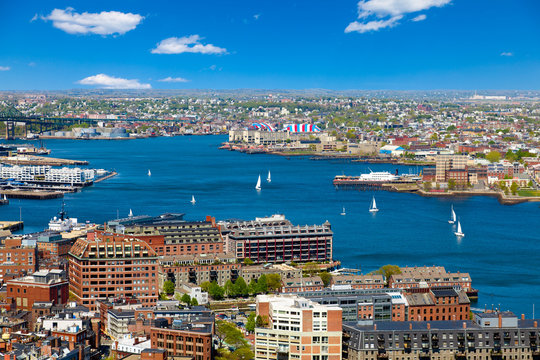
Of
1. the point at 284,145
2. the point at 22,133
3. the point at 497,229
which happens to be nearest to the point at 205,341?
the point at 497,229

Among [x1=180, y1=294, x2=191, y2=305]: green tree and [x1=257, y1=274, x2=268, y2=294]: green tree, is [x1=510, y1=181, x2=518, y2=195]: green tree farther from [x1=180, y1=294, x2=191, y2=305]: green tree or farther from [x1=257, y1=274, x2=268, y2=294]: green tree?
[x1=180, y1=294, x2=191, y2=305]: green tree

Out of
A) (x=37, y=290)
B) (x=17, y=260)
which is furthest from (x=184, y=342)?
(x=17, y=260)

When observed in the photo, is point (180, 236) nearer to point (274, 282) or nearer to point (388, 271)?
point (274, 282)

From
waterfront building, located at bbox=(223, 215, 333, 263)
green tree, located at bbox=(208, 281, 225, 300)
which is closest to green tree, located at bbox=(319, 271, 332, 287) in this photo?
green tree, located at bbox=(208, 281, 225, 300)

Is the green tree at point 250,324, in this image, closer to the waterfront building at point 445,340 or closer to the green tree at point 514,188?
the waterfront building at point 445,340

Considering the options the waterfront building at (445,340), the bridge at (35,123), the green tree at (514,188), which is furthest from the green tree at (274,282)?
the bridge at (35,123)
